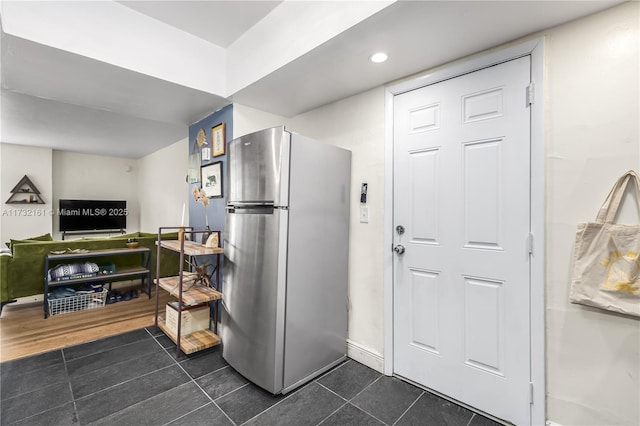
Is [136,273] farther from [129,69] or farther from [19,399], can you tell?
[129,69]

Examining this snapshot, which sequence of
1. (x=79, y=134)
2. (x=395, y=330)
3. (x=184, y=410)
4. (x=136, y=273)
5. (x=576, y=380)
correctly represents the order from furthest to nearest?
(x=79, y=134) → (x=136, y=273) → (x=395, y=330) → (x=184, y=410) → (x=576, y=380)

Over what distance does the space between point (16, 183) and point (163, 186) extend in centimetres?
260

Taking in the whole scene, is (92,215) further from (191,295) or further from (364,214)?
(364,214)

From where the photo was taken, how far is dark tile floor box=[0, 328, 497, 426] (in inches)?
64.4

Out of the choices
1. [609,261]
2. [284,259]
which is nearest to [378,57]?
[284,259]

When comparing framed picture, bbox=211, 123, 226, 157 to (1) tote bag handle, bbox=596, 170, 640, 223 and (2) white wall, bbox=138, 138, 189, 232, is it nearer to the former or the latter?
(2) white wall, bbox=138, 138, 189, 232

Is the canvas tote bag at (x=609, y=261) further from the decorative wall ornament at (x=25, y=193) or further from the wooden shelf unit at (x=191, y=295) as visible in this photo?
the decorative wall ornament at (x=25, y=193)

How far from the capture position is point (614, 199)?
1329 mm

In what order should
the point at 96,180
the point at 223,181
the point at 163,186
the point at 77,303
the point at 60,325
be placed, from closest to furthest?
the point at 223,181
the point at 60,325
the point at 77,303
the point at 163,186
the point at 96,180

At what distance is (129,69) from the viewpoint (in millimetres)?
1995

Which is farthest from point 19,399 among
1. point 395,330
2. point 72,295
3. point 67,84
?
point 395,330

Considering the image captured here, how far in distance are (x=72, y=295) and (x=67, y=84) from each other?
8.48ft

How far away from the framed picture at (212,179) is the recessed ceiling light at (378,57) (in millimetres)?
1683

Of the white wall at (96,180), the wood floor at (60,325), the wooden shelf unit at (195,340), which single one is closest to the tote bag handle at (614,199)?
the wooden shelf unit at (195,340)
